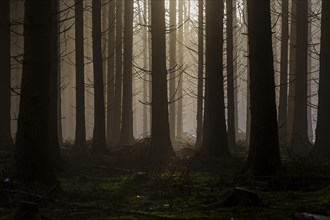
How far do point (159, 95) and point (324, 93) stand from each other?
15.3 feet

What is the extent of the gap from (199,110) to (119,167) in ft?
41.8

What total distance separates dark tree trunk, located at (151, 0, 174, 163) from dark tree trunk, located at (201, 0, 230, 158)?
1220 millimetres

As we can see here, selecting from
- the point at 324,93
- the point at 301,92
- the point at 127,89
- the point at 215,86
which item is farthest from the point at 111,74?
the point at 324,93

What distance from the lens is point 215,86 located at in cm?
1451

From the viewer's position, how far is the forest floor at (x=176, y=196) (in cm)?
625

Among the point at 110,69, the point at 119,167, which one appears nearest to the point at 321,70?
the point at 119,167

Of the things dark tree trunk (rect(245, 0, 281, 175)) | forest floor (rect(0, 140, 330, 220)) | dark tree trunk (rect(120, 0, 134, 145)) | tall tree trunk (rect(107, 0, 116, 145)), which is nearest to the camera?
forest floor (rect(0, 140, 330, 220))

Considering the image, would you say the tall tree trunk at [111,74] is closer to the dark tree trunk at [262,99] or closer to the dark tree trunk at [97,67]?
the dark tree trunk at [97,67]

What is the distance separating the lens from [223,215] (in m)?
6.10

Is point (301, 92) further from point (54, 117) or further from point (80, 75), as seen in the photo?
point (54, 117)

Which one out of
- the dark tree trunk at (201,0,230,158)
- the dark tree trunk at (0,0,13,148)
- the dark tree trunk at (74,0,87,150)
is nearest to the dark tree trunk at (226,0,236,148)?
the dark tree trunk at (201,0,230,158)

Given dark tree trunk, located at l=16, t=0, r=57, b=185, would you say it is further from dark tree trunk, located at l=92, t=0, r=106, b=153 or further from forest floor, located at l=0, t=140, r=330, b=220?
dark tree trunk, located at l=92, t=0, r=106, b=153

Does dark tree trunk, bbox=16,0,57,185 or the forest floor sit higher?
dark tree trunk, bbox=16,0,57,185

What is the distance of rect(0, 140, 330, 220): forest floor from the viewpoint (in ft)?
20.5
